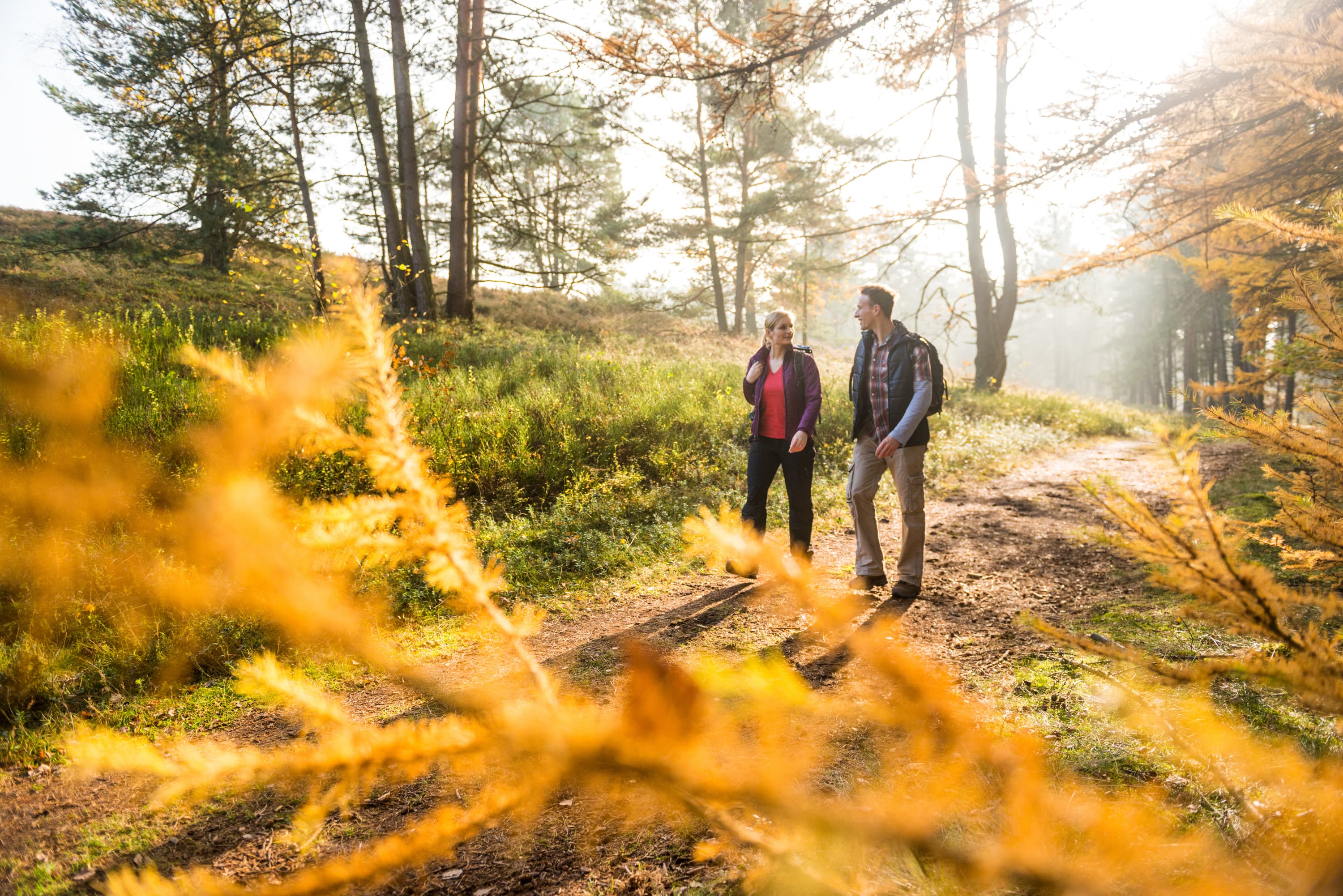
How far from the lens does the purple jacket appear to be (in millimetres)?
4699

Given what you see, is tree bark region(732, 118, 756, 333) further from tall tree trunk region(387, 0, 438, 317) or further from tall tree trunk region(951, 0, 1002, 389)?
tall tree trunk region(387, 0, 438, 317)

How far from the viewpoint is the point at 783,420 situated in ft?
15.9

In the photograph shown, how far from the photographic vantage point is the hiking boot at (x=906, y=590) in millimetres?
4613

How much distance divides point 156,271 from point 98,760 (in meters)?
18.1

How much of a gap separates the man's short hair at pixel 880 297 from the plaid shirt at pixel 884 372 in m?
0.13

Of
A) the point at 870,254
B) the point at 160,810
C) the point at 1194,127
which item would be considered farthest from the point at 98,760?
the point at 870,254

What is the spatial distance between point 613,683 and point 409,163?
477 inches

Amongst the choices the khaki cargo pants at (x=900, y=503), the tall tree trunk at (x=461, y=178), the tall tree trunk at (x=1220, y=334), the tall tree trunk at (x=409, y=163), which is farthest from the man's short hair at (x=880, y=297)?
the tall tree trunk at (x=1220, y=334)

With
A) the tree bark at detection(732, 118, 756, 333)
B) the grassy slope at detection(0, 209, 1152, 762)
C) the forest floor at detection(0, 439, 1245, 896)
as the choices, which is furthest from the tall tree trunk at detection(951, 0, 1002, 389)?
the forest floor at detection(0, 439, 1245, 896)

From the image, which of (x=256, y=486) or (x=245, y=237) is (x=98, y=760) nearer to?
(x=256, y=486)

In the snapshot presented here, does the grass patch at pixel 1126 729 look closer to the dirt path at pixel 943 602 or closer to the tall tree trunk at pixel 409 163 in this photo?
the dirt path at pixel 943 602

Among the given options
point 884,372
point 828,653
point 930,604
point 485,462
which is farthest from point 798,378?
point 485,462

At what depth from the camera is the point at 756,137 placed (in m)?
22.8

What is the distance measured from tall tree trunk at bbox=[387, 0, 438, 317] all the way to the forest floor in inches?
361
